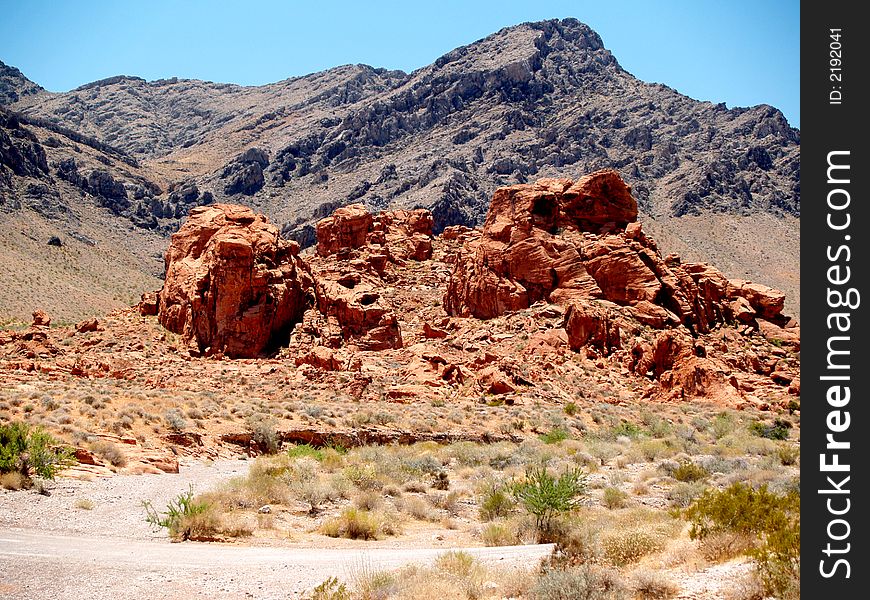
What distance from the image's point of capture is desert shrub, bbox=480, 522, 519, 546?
11.6 meters

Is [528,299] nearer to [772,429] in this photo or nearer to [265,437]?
[772,429]

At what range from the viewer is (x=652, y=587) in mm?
7566

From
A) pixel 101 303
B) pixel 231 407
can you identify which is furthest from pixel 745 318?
pixel 101 303

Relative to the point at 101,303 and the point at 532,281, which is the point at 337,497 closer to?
the point at 532,281

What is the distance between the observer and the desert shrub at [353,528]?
1238 cm

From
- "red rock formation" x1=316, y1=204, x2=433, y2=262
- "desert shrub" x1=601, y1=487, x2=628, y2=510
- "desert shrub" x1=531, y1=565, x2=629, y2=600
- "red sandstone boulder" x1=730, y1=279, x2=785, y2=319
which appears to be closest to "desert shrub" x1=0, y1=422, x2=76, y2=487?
"desert shrub" x1=531, y1=565, x2=629, y2=600

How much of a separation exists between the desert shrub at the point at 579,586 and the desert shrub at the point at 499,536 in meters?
3.83

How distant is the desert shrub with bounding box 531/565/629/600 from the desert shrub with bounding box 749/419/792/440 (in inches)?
867

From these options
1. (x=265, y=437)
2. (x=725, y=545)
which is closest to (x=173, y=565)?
(x=725, y=545)

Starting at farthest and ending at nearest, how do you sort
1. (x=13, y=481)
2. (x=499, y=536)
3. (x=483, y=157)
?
(x=483, y=157) < (x=13, y=481) < (x=499, y=536)

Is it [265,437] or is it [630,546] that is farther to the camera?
[265,437]

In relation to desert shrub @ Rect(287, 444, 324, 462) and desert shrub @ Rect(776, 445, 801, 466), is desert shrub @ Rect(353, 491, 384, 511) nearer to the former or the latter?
desert shrub @ Rect(287, 444, 324, 462)

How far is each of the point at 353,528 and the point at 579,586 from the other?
600cm
